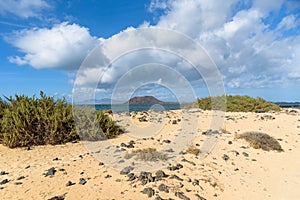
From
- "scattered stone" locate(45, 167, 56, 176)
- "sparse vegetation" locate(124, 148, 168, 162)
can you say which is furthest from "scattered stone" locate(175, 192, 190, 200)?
"scattered stone" locate(45, 167, 56, 176)

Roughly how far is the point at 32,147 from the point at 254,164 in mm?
7132

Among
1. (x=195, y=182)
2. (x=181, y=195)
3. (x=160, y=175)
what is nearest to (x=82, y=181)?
(x=160, y=175)

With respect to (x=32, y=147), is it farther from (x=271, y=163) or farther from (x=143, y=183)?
(x=271, y=163)

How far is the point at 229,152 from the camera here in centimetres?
866

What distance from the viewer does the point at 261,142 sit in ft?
32.6

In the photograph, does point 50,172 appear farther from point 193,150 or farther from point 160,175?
point 193,150

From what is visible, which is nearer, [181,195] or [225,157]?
[181,195]

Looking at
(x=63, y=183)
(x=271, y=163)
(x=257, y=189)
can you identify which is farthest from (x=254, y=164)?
(x=63, y=183)

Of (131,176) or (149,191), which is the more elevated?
(131,176)

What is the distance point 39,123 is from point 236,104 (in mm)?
19196

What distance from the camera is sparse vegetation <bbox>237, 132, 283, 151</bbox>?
31.7 ft

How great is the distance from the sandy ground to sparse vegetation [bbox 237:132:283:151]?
24cm

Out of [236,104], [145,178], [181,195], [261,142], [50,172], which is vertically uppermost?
[236,104]

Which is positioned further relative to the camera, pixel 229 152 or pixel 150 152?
pixel 229 152
